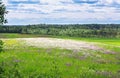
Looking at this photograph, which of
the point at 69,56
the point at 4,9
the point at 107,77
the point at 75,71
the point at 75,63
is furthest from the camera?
the point at 69,56

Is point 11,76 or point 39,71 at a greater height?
point 11,76

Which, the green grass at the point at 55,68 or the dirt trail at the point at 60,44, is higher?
the green grass at the point at 55,68

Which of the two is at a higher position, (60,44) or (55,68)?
(55,68)

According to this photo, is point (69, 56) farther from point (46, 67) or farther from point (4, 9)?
point (4, 9)

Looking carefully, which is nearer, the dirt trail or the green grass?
the green grass

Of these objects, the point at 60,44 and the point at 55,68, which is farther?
the point at 60,44

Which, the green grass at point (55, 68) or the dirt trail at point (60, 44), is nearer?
the green grass at point (55, 68)

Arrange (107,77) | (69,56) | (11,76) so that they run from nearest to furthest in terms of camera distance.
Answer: (11,76) < (107,77) < (69,56)

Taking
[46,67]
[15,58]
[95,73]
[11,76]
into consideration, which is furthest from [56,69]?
[11,76]

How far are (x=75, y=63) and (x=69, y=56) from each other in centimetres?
482

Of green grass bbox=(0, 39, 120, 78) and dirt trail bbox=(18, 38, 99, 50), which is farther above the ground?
green grass bbox=(0, 39, 120, 78)

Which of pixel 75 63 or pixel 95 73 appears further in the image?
pixel 75 63

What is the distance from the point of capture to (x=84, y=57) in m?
35.3

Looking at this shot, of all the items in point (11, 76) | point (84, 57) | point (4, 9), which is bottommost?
point (84, 57)
